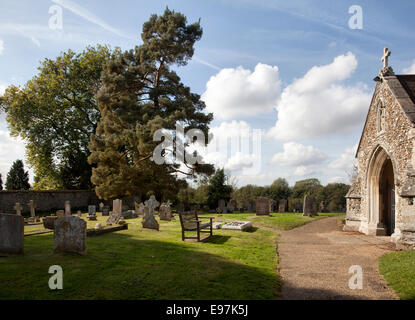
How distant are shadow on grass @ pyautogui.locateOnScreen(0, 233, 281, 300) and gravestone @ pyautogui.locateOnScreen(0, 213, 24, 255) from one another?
0.28 metres

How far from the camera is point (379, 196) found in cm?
1303

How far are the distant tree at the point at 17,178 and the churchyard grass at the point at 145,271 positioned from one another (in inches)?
988

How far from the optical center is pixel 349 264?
754 centimetres

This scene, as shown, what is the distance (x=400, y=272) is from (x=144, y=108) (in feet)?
65.6

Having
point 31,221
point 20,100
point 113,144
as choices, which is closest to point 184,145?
point 113,144

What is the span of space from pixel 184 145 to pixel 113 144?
5.77 m

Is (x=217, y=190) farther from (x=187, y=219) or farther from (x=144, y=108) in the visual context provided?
(x=187, y=219)

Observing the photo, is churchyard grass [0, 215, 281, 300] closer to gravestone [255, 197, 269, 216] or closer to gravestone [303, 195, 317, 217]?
gravestone [255, 197, 269, 216]

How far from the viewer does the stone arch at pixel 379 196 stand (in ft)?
41.8

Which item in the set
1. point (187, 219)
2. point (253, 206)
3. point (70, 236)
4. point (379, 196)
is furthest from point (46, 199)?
point (379, 196)

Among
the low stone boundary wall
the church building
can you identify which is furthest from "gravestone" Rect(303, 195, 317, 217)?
the low stone boundary wall

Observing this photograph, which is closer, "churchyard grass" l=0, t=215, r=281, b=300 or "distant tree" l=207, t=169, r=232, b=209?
"churchyard grass" l=0, t=215, r=281, b=300

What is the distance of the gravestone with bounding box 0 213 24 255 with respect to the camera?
657 centimetres

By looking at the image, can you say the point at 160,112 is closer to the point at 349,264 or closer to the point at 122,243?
the point at 122,243
